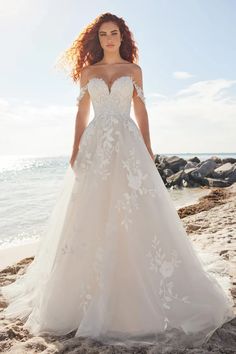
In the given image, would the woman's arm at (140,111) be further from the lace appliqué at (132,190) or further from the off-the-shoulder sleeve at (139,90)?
the lace appliqué at (132,190)

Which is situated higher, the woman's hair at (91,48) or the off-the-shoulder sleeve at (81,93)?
the woman's hair at (91,48)

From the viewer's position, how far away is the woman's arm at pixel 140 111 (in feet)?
12.1

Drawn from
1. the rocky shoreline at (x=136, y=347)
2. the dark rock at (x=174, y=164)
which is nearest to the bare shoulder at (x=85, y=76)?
the rocky shoreline at (x=136, y=347)

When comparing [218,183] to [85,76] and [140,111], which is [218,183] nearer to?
[140,111]

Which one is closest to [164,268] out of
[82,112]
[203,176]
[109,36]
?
[82,112]

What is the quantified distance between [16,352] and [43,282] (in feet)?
2.37

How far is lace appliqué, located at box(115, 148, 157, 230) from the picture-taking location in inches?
125

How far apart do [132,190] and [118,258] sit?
0.62 metres

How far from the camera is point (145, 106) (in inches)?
148

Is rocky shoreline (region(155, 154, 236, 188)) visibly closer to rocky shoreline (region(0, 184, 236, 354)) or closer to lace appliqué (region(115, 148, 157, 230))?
rocky shoreline (region(0, 184, 236, 354))

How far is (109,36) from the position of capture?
3.89 metres

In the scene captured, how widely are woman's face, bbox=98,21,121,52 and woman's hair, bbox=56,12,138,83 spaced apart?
0.07m

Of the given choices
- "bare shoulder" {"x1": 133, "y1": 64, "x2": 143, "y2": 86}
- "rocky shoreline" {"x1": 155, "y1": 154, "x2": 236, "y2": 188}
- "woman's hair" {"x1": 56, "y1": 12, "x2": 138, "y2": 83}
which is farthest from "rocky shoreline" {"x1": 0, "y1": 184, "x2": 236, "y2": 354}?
"rocky shoreline" {"x1": 155, "y1": 154, "x2": 236, "y2": 188}

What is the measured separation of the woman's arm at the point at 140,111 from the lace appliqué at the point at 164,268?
1100 millimetres
